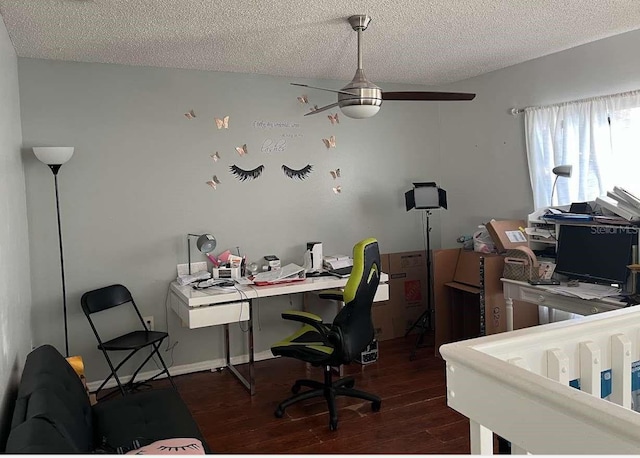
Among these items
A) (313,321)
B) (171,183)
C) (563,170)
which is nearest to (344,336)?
(313,321)

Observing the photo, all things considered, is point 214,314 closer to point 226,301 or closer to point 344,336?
point 226,301

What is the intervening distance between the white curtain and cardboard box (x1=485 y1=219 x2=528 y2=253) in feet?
1.04

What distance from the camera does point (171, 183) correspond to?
13.3ft

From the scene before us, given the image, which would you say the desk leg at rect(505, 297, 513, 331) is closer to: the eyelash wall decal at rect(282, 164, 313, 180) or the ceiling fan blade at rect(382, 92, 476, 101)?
the ceiling fan blade at rect(382, 92, 476, 101)

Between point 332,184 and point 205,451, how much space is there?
2847 millimetres

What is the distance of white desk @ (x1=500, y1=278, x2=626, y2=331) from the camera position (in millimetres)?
3086

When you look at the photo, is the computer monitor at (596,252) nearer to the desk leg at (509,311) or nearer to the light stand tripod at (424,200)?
the desk leg at (509,311)

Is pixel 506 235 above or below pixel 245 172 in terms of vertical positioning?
below

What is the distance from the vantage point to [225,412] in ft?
11.3

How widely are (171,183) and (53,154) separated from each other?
0.89 metres

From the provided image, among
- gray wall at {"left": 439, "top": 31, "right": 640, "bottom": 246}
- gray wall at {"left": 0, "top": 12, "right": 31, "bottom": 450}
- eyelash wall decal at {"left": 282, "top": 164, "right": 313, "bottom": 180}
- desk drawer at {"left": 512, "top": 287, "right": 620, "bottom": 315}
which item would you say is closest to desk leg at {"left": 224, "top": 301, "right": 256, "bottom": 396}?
eyelash wall decal at {"left": 282, "top": 164, "right": 313, "bottom": 180}

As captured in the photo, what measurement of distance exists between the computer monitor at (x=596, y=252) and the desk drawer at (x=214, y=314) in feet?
7.22

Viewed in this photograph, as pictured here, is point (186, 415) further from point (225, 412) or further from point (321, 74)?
point (321, 74)

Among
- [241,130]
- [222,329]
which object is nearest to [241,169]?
[241,130]
